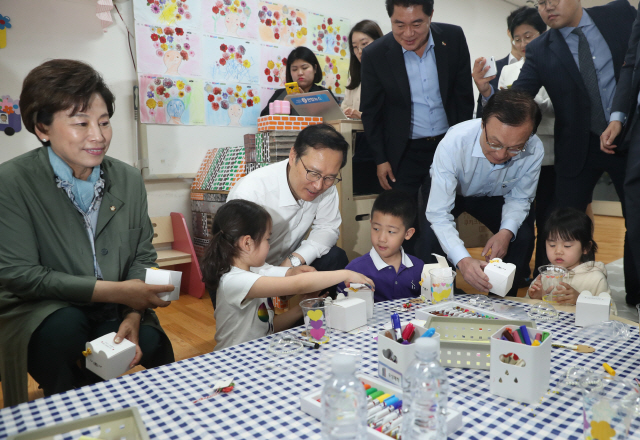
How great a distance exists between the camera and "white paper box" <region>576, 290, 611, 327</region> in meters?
1.28

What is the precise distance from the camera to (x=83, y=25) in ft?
10.1

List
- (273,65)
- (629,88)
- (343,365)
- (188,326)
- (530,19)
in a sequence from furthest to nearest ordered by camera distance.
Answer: (273,65) < (530,19) < (188,326) < (629,88) < (343,365)

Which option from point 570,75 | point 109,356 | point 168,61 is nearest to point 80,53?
point 168,61

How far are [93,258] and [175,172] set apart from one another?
2.06 metres

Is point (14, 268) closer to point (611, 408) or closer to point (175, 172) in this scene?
point (611, 408)

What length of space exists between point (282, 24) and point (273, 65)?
358 millimetres

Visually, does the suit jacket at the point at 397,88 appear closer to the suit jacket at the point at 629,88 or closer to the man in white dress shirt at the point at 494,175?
the man in white dress shirt at the point at 494,175

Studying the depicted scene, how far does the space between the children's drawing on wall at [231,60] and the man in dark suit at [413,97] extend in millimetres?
1347

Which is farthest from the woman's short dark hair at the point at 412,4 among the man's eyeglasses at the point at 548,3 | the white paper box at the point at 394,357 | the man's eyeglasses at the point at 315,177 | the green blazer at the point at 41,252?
the white paper box at the point at 394,357

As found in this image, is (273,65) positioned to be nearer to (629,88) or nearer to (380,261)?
(380,261)

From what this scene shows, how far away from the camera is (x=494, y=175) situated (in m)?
2.29

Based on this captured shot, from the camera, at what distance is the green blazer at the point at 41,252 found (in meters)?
1.40

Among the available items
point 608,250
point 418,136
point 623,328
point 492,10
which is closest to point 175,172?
point 418,136

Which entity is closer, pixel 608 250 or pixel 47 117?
pixel 47 117
